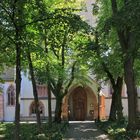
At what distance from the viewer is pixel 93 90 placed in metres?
59.3

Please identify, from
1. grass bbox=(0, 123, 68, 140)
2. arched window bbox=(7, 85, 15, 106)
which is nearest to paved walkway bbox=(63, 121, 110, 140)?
grass bbox=(0, 123, 68, 140)

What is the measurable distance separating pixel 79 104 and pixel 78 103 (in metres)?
0.28

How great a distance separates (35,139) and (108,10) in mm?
15422

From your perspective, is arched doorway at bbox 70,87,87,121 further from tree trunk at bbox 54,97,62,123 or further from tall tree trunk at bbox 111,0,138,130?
tall tree trunk at bbox 111,0,138,130

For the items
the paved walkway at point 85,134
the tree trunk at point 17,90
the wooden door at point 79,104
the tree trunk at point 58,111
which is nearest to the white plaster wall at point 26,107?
the wooden door at point 79,104

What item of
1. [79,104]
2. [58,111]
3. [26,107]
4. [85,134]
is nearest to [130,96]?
[85,134]

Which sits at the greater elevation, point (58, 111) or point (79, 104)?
point (79, 104)

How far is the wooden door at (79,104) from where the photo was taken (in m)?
60.6

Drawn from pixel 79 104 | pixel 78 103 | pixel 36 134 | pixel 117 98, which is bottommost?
pixel 36 134

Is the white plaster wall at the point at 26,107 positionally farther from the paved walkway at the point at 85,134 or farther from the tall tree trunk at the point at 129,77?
the tall tree trunk at the point at 129,77

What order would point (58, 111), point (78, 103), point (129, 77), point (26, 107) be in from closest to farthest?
point (129, 77)
point (58, 111)
point (78, 103)
point (26, 107)

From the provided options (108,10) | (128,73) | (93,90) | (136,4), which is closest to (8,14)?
(136,4)

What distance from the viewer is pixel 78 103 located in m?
60.8

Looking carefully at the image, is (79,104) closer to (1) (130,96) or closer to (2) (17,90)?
(1) (130,96)
